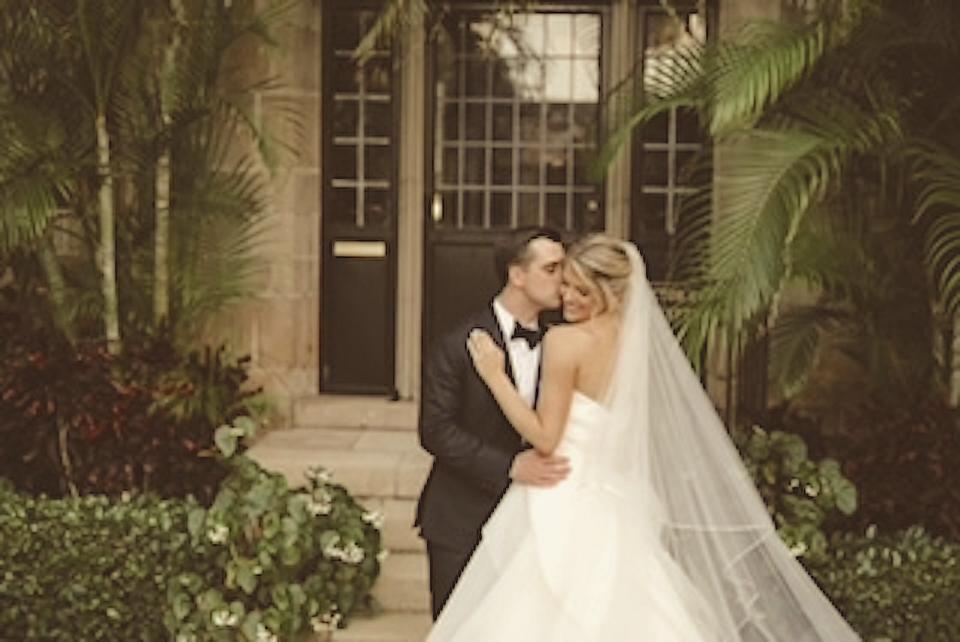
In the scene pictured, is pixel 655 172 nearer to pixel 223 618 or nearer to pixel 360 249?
pixel 360 249

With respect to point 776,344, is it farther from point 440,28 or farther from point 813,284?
point 440,28

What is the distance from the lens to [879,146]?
704 centimetres

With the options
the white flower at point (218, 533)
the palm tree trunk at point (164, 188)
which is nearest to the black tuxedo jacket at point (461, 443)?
the white flower at point (218, 533)

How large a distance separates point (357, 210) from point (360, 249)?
8.6 inches

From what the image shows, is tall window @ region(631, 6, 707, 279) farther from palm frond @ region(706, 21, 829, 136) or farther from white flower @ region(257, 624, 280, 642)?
white flower @ region(257, 624, 280, 642)

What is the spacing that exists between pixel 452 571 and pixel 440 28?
436 centimetres

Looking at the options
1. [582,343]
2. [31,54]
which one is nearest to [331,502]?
[582,343]

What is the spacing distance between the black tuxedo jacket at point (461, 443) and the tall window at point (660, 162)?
3.89m

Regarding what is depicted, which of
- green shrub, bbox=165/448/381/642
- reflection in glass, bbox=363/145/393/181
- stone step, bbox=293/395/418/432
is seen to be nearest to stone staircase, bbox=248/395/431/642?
stone step, bbox=293/395/418/432

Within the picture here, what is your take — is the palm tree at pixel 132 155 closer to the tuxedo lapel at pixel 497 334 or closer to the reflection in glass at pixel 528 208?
the reflection in glass at pixel 528 208

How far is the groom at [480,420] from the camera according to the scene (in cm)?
534

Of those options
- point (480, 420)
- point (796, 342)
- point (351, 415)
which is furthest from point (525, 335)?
point (351, 415)

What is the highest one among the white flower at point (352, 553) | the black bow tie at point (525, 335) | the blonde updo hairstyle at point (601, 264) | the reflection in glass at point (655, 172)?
the reflection in glass at point (655, 172)

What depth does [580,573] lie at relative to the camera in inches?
205
